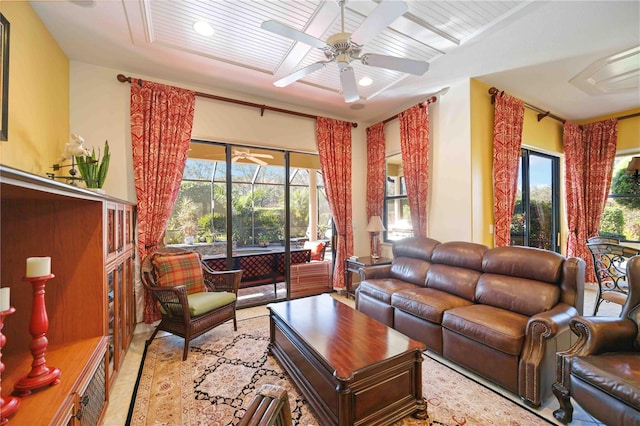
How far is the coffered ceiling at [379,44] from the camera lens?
7.21ft

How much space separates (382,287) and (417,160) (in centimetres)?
197

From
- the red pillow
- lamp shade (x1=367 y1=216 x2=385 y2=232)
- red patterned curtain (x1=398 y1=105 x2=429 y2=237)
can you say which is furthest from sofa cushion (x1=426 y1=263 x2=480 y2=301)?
the red pillow

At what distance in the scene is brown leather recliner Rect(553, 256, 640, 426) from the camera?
1.38 metres

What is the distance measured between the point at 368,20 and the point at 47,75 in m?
2.90

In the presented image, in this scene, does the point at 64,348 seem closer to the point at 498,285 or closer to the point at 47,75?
the point at 47,75

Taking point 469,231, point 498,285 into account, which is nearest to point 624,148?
point 469,231

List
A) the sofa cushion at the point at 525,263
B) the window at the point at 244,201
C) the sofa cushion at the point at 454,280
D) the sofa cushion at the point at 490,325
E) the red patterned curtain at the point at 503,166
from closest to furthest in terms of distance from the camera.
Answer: the sofa cushion at the point at 490,325, the sofa cushion at the point at 525,263, the sofa cushion at the point at 454,280, the red patterned curtain at the point at 503,166, the window at the point at 244,201

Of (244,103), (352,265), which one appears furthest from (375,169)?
(244,103)

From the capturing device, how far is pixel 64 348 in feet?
5.16

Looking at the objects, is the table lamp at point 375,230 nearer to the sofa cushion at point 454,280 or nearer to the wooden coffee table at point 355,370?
the sofa cushion at point 454,280

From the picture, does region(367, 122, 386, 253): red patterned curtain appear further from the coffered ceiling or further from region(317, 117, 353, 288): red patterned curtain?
the coffered ceiling

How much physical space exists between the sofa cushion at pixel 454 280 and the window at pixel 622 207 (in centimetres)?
389

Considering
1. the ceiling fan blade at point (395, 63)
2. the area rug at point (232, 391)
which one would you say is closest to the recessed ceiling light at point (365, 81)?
the ceiling fan blade at point (395, 63)

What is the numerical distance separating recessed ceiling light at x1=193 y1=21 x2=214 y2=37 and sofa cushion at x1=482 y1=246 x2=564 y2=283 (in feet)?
11.6
